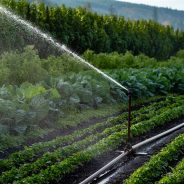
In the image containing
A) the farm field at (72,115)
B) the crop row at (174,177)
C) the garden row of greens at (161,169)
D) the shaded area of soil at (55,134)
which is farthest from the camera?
the shaded area of soil at (55,134)

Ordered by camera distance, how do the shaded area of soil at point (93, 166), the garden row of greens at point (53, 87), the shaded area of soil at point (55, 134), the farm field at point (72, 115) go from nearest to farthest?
the shaded area of soil at point (93, 166)
the farm field at point (72, 115)
the shaded area of soil at point (55, 134)
the garden row of greens at point (53, 87)

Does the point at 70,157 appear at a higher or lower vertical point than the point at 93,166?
higher

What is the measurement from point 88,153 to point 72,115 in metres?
3.55

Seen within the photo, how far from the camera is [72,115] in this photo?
11.8m

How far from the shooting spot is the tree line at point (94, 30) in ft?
80.2

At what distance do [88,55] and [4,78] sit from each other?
899cm

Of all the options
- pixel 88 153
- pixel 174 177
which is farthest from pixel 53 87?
pixel 174 177

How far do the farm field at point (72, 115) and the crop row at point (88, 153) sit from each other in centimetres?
2

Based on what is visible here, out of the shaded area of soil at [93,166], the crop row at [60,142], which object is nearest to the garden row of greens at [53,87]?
the crop row at [60,142]

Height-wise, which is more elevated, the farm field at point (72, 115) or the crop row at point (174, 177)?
the crop row at point (174, 177)

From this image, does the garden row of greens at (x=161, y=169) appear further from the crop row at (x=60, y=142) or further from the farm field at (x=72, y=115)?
the crop row at (x=60, y=142)

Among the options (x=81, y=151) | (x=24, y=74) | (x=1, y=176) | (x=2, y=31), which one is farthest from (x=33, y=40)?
(x=1, y=176)

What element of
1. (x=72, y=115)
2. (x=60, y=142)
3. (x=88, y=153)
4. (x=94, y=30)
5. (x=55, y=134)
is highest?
(x=88, y=153)

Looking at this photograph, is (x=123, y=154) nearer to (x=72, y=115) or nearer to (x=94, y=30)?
(x=72, y=115)
